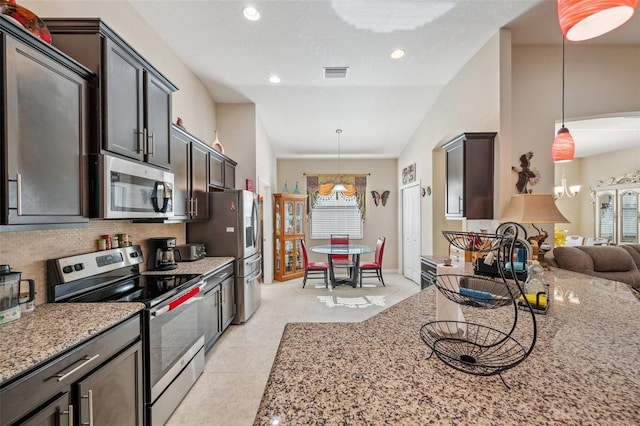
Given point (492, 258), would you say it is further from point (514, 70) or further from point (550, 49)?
point (550, 49)

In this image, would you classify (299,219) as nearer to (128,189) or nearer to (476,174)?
(476,174)

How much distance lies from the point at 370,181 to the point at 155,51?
5.24 metres

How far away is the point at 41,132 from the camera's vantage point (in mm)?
1295

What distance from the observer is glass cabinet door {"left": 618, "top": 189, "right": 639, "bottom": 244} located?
18.6 feet

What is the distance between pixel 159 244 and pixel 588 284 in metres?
3.50

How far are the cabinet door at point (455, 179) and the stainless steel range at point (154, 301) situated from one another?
2.79 m

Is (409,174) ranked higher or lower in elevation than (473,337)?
higher

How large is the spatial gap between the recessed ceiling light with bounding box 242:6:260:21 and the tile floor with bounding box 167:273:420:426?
3.29 metres

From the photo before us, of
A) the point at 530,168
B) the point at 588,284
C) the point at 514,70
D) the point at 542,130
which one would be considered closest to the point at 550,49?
the point at 514,70

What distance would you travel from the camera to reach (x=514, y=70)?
10.1ft

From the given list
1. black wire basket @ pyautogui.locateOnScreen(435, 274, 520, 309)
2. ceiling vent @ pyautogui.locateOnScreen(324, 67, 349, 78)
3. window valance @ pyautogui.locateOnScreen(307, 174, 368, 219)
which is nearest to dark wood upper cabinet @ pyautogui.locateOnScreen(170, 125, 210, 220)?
ceiling vent @ pyautogui.locateOnScreen(324, 67, 349, 78)

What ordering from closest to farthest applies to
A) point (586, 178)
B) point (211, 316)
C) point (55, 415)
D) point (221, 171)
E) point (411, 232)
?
point (55, 415), point (211, 316), point (221, 171), point (411, 232), point (586, 178)

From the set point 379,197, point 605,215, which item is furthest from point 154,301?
point 605,215

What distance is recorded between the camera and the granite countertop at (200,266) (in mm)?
2526
